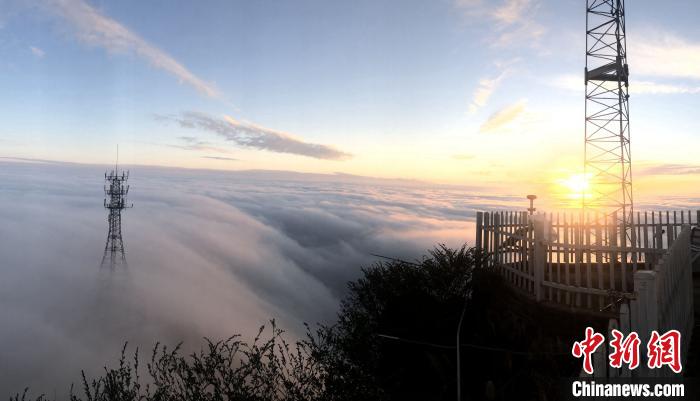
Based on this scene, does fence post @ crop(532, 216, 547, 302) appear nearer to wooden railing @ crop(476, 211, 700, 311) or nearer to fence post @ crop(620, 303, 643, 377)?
wooden railing @ crop(476, 211, 700, 311)

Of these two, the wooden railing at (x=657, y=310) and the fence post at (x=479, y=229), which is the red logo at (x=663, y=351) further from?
the fence post at (x=479, y=229)

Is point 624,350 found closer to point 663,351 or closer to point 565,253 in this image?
point 663,351

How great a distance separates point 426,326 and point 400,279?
280 cm

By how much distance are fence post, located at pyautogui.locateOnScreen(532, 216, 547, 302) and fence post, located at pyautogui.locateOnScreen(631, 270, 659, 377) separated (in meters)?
5.46

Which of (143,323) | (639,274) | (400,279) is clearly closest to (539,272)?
(400,279)

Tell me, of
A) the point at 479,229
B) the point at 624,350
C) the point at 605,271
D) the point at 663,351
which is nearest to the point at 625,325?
the point at 624,350

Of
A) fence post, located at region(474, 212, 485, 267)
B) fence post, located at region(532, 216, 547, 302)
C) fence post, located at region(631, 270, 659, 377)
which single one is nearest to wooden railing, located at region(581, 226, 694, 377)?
fence post, located at region(631, 270, 659, 377)

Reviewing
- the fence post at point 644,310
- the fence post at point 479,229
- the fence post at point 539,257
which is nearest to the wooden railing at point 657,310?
the fence post at point 644,310

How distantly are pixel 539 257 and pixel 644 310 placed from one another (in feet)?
19.2

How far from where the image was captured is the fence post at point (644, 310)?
11.1 ft

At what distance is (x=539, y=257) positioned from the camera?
30.0ft

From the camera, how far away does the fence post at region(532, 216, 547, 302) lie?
29.9ft

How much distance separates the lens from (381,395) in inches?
265

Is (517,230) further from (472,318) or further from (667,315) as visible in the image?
(667,315)
